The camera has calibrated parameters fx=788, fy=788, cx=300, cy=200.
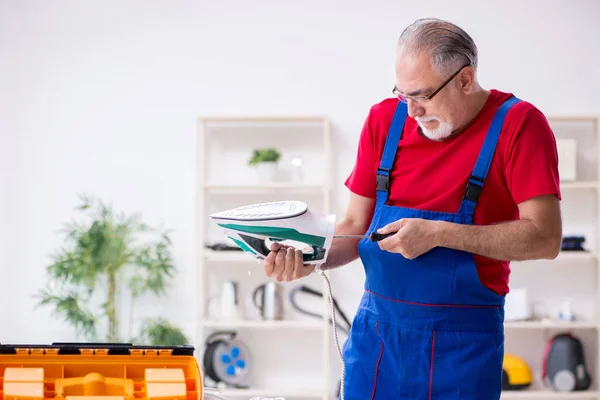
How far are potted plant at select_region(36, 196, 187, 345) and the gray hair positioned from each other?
9.83 ft

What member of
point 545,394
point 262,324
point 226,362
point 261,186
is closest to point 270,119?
point 261,186

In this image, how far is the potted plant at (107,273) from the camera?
4.47 meters

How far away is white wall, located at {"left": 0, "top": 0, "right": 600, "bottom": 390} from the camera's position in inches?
191

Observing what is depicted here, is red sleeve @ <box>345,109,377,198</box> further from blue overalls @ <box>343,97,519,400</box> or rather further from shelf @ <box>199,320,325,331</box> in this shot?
shelf @ <box>199,320,325,331</box>

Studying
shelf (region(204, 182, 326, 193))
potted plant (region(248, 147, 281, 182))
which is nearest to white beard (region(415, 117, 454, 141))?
shelf (region(204, 182, 326, 193))

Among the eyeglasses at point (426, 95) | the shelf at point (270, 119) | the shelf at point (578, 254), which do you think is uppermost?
the shelf at point (270, 119)

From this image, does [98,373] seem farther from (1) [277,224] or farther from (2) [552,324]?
(2) [552,324]

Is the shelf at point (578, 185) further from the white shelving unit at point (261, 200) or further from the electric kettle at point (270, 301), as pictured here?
the electric kettle at point (270, 301)

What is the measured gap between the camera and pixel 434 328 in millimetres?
1664

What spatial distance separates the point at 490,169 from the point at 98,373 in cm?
90

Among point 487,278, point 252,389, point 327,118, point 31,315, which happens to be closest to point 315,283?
point 252,389

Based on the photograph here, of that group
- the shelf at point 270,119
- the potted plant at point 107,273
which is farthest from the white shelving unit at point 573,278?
the potted plant at point 107,273

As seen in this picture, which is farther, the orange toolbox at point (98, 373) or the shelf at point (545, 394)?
the shelf at point (545, 394)

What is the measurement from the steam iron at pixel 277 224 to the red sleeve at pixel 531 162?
39cm
